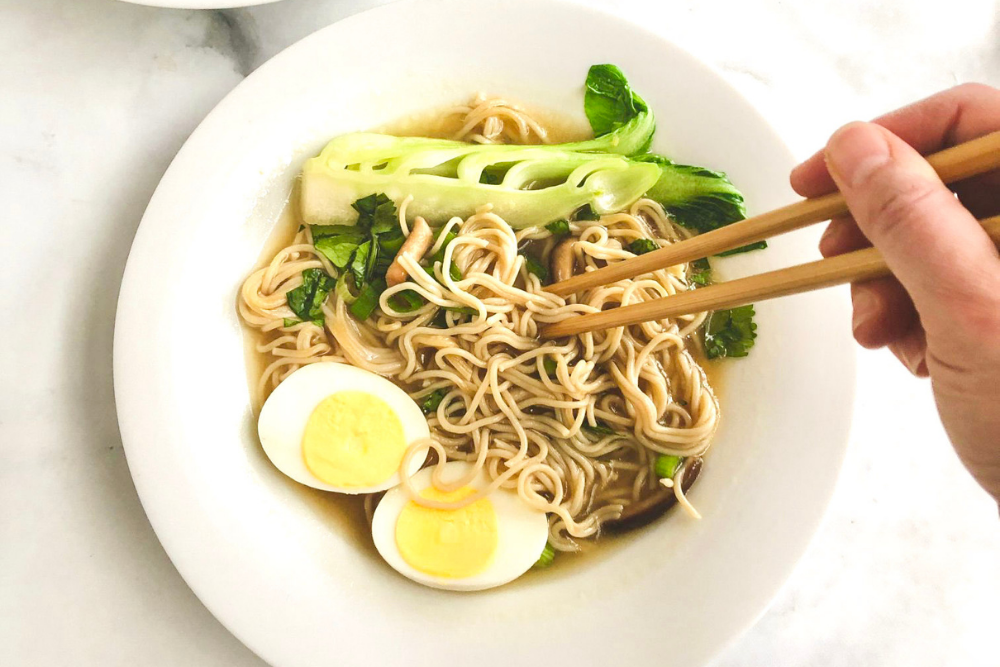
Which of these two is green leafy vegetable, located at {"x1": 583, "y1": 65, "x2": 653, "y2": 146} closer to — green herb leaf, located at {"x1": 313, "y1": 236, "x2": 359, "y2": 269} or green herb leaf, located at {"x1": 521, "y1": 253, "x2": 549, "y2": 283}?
green herb leaf, located at {"x1": 521, "y1": 253, "x2": 549, "y2": 283}

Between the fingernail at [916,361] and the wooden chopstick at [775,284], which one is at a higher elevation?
the wooden chopstick at [775,284]

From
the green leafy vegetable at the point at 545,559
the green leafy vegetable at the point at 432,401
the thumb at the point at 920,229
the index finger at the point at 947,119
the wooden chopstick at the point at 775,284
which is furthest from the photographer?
the green leafy vegetable at the point at 432,401

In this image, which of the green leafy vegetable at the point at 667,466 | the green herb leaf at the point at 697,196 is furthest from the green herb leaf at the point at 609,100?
the green leafy vegetable at the point at 667,466

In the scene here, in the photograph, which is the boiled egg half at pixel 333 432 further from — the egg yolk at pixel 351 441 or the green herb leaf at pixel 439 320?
the green herb leaf at pixel 439 320

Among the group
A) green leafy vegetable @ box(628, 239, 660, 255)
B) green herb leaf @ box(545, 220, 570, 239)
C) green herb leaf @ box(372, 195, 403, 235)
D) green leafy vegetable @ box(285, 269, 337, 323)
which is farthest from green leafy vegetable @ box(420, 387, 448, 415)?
green leafy vegetable @ box(628, 239, 660, 255)

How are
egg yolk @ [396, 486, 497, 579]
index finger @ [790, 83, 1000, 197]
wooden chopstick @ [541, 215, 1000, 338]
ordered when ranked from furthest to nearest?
egg yolk @ [396, 486, 497, 579] < index finger @ [790, 83, 1000, 197] < wooden chopstick @ [541, 215, 1000, 338]

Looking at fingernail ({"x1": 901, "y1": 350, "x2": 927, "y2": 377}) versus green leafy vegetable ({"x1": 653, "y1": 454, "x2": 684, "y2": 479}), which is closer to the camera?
fingernail ({"x1": 901, "y1": 350, "x2": 927, "y2": 377})

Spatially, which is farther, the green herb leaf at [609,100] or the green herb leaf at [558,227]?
the green herb leaf at [558,227]
